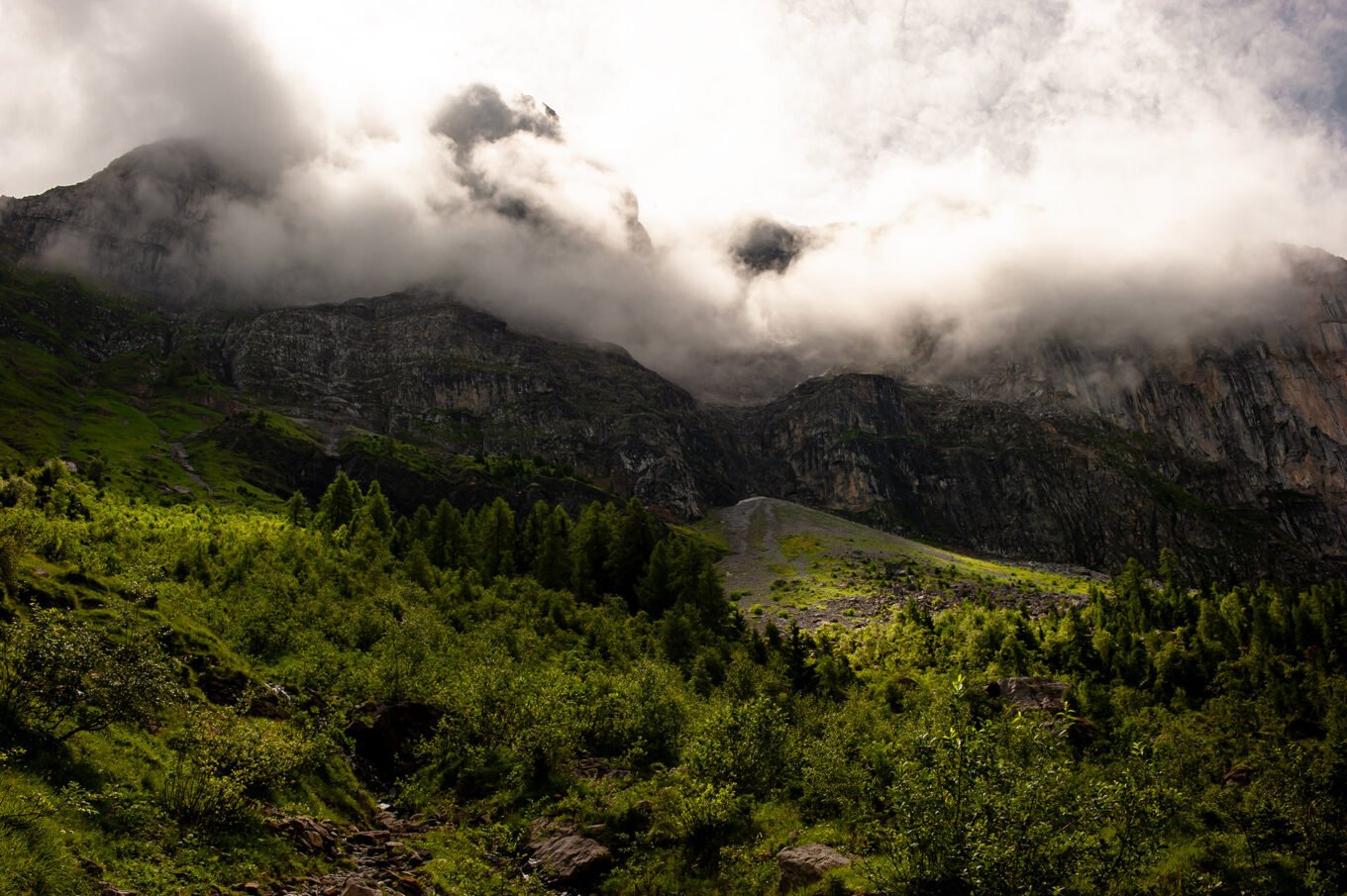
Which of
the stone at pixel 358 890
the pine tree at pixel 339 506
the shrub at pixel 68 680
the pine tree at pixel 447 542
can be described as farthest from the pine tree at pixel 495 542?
the shrub at pixel 68 680

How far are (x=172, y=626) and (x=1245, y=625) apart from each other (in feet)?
348

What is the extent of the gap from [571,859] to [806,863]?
39.2 ft

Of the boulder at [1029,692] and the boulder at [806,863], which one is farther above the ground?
the boulder at [1029,692]

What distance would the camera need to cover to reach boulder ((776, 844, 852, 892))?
31.0m

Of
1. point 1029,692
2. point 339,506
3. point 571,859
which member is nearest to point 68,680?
point 571,859

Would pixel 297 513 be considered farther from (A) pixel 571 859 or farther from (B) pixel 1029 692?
(B) pixel 1029 692

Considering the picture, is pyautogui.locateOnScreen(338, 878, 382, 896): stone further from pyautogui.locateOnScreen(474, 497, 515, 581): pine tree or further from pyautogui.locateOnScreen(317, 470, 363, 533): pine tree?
pyautogui.locateOnScreen(317, 470, 363, 533): pine tree

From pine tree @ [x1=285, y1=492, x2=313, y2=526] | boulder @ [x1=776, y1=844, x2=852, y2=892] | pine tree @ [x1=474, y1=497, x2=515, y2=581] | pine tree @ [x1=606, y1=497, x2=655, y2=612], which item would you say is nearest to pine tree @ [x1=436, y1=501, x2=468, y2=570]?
pine tree @ [x1=474, y1=497, x2=515, y2=581]

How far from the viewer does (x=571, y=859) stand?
36656 mm

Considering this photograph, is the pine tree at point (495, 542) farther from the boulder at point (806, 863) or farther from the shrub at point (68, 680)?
the boulder at point (806, 863)

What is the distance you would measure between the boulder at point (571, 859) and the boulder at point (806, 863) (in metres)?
8.94

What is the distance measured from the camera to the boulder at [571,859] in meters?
35.6

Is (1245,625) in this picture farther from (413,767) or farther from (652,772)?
(413,767)

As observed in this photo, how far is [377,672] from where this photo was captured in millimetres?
54375
